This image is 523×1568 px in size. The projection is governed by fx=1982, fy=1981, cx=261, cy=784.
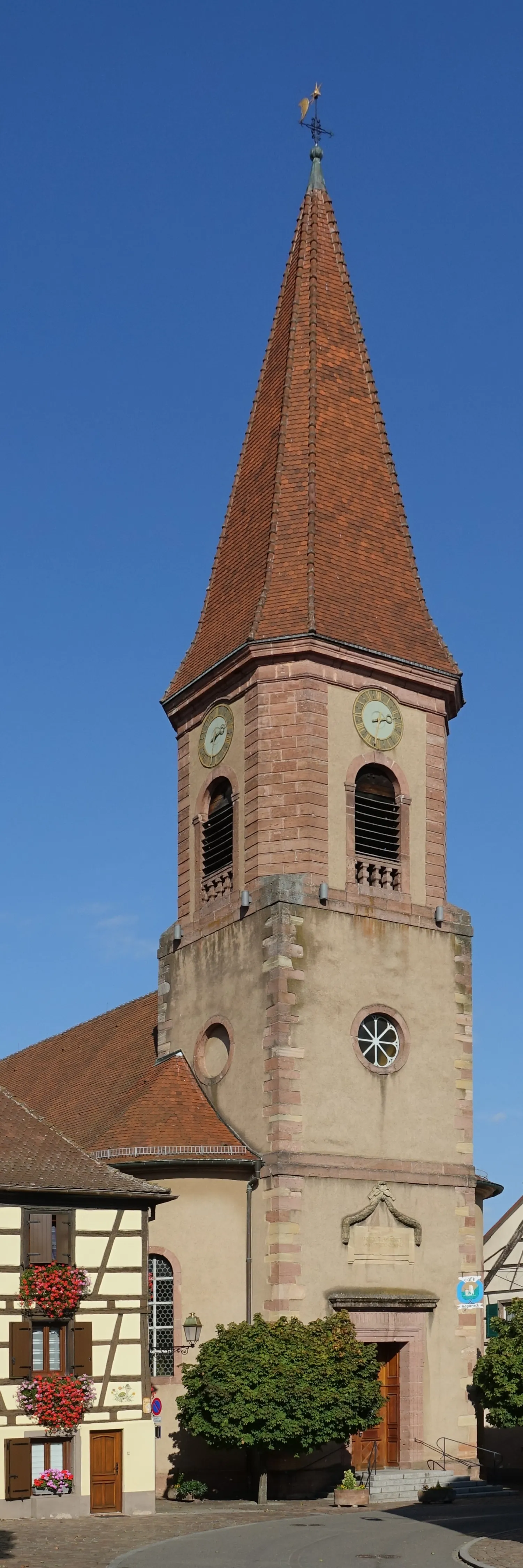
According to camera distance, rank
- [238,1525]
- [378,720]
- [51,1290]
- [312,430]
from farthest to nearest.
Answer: [312,430], [378,720], [51,1290], [238,1525]

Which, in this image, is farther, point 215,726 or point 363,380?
point 363,380

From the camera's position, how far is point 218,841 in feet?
123

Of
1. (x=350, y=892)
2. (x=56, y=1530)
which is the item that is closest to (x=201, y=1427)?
(x=56, y=1530)

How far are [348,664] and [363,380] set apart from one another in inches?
301

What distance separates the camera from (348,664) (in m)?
36.5

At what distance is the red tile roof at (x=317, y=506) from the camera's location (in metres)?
37.2

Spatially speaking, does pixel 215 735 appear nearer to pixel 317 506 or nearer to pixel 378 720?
pixel 378 720

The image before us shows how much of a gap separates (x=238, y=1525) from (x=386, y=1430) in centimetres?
584

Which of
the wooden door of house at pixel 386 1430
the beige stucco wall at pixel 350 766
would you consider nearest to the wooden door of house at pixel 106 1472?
the wooden door of house at pixel 386 1430

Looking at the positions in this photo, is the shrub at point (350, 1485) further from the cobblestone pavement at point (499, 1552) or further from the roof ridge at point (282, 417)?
the roof ridge at point (282, 417)

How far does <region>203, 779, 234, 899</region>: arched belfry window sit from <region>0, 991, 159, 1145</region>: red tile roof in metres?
3.33

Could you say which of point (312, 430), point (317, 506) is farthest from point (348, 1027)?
point (312, 430)

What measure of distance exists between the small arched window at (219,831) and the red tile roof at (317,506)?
2.49 meters

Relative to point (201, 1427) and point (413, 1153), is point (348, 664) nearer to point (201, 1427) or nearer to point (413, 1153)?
point (413, 1153)
